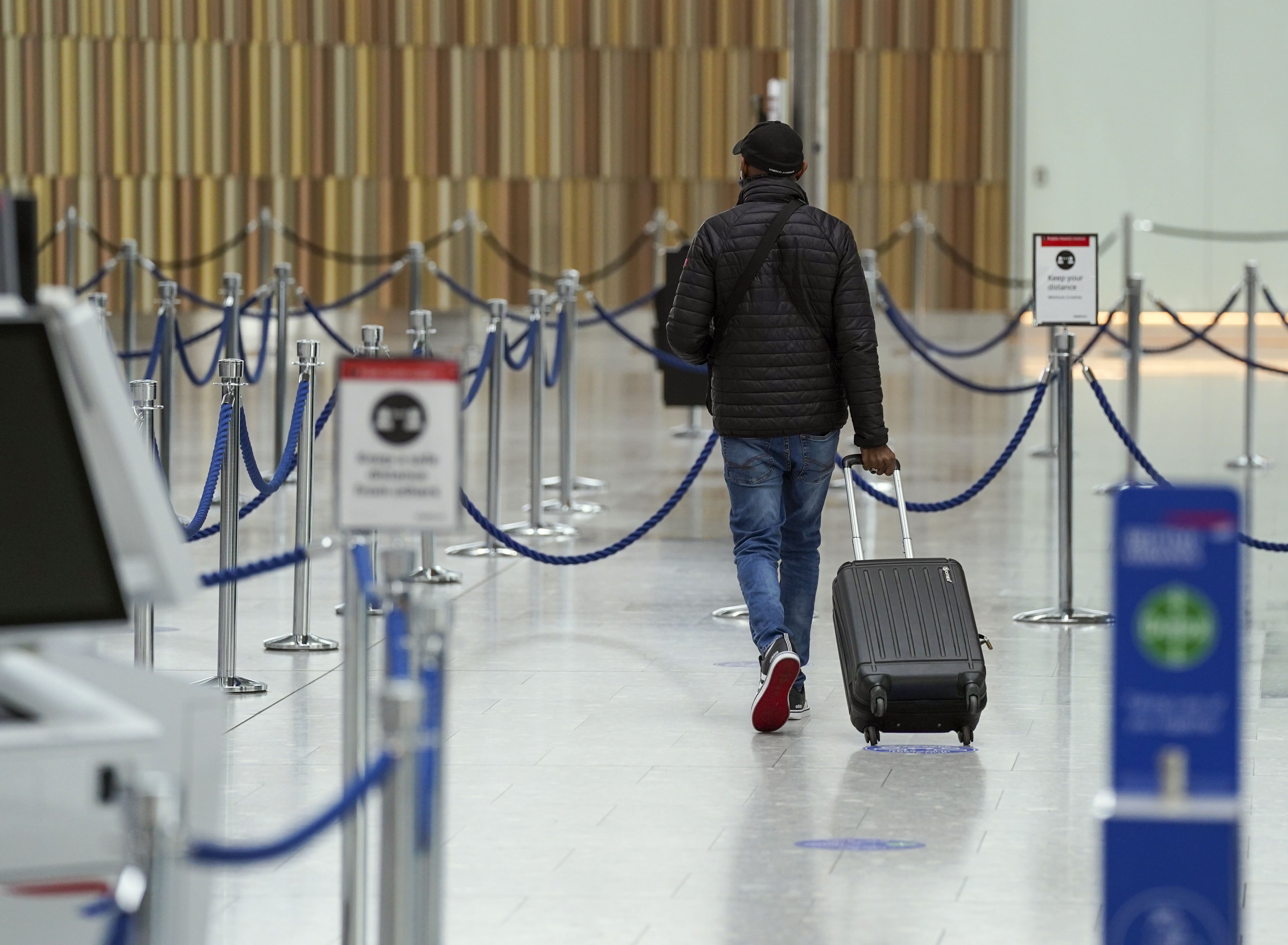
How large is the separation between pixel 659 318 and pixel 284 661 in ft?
21.3

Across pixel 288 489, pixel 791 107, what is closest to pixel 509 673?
pixel 288 489

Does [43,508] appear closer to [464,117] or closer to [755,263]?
[755,263]

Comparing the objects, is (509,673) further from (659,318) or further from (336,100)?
(336,100)

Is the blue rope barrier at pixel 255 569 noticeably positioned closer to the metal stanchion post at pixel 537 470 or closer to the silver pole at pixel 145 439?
the silver pole at pixel 145 439

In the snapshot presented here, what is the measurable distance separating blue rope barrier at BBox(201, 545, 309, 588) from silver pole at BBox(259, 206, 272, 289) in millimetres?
17151

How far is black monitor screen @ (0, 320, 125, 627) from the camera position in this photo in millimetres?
3209

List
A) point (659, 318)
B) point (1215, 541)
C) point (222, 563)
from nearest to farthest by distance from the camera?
point (1215, 541), point (222, 563), point (659, 318)

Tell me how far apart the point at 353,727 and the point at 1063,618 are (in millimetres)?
4662

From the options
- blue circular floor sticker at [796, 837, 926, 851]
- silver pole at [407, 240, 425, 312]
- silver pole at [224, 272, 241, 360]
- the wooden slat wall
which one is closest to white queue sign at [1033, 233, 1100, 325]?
blue circular floor sticker at [796, 837, 926, 851]

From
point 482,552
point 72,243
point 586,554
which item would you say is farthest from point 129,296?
point 586,554

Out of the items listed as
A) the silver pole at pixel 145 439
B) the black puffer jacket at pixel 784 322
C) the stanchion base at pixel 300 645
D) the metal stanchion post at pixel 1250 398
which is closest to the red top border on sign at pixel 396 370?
the silver pole at pixel 145 439

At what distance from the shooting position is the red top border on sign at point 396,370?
371 cm

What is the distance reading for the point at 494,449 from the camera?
9.85m

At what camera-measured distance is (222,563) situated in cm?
672
